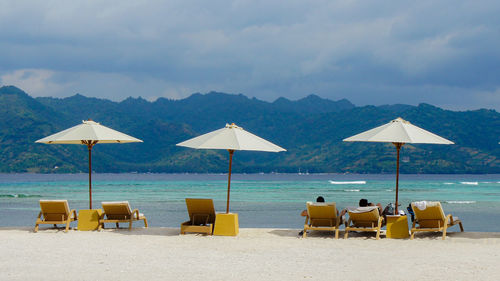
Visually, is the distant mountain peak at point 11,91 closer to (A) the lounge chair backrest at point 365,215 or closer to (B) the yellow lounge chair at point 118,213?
(B) the yellow lounge chair at point 118,213

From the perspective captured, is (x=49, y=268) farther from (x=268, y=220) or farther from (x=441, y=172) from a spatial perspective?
(x=441, y=172)

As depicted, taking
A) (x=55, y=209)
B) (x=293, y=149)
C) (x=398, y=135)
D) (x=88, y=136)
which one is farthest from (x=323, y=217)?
(x=293, y=149)

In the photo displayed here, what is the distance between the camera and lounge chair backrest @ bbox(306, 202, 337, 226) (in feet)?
34.8

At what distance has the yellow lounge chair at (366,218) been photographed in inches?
415

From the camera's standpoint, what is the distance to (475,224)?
20.7 m

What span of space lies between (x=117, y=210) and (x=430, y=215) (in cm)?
599

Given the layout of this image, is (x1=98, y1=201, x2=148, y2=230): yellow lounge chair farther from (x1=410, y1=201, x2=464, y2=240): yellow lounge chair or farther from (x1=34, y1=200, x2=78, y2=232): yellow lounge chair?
(x1=410, y1=201, x2=464, y2=240): yellow lounge chair

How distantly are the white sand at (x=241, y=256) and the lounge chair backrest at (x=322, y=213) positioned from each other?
0.95 ft

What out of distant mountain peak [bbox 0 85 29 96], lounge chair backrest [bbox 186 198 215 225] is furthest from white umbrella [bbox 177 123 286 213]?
distant mountain peak [bbox 0 85 29 96]

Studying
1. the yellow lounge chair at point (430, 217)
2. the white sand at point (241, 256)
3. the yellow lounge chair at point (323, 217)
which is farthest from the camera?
the yellow lounge chair at point (323, 217)

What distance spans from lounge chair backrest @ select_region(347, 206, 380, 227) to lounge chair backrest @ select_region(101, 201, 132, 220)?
14.3ft

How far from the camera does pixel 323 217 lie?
10.8 m

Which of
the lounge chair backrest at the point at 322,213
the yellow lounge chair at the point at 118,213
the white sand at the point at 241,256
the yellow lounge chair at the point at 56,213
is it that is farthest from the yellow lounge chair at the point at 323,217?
the yellow lounge chair at the point at 56,213

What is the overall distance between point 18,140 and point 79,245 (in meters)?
126
